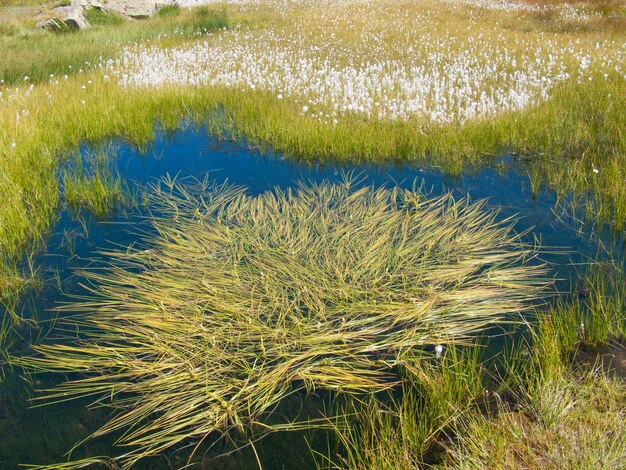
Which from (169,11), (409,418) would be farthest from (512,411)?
(169,11)

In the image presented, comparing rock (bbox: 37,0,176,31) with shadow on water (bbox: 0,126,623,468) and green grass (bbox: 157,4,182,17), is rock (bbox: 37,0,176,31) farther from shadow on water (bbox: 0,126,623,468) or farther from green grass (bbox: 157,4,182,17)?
shadow on water (bbox: 0,126,623,468)

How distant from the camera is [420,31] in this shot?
14594 mm

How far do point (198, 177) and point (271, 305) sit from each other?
11.0 ft

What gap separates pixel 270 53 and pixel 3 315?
999cm

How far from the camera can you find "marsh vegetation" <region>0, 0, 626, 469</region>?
9.92 feet

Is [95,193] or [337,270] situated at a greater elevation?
[95,193]

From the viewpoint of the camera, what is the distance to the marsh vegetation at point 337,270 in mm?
3023

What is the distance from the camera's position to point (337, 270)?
4.41 metres

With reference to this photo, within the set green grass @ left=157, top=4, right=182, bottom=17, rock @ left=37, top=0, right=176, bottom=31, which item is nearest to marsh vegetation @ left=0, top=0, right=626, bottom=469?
rock @ left=37, top=0, right=176, bottom=31

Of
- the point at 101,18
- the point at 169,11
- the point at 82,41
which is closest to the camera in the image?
the point at 82,41

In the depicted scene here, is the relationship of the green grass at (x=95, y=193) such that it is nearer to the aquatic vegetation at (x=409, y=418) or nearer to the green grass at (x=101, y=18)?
the aquatic vegetation at (x=409, y=418)

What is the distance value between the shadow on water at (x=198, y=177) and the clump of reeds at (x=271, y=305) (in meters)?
0.20

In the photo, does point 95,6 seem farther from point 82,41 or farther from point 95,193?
point 95,193

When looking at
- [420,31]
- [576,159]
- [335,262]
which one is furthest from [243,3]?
[335,262]
